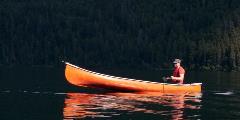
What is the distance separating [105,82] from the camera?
196 feet

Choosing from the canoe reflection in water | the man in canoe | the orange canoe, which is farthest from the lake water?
the man in canoe

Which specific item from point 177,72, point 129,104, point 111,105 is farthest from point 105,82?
point 111,105

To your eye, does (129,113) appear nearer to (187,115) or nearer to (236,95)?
(187,115)

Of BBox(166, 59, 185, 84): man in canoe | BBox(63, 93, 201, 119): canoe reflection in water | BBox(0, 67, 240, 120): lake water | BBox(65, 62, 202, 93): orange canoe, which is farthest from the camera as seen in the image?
BBox(166, 59, 185, 84): man in canoe

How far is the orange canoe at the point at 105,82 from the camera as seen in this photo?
59.2 meters

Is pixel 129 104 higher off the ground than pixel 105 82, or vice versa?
pixel 105 82

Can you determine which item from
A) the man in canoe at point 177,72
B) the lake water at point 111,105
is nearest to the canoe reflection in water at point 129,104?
the lake water at point 111,105

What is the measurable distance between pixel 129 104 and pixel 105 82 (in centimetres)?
966

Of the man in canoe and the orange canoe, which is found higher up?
the man in canoe

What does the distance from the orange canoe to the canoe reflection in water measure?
887 millimetres

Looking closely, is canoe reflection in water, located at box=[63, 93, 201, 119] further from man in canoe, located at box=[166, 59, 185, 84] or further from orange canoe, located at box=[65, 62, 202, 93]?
man in canoe, located at box=[166, 59, 185, 84]

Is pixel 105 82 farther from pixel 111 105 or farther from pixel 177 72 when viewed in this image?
pixel 111 105

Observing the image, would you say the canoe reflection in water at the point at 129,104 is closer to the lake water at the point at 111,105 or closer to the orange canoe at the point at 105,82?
the lake water at the point at 111,105

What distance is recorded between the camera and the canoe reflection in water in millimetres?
44219
